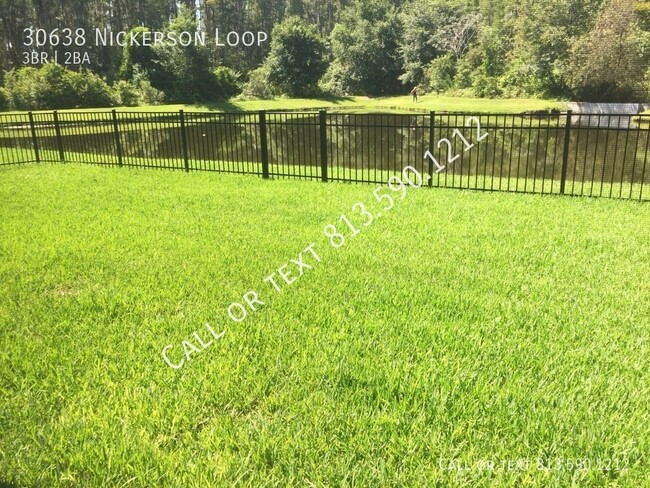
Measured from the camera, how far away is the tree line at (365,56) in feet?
127

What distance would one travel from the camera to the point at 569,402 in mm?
3057

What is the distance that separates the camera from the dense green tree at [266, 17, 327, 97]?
57.6 meters

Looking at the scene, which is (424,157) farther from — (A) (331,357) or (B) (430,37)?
(B) (430,37)

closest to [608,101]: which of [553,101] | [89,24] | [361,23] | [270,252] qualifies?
[553,101]

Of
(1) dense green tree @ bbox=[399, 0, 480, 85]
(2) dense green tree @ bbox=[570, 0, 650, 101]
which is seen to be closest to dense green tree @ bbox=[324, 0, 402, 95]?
(1) dense green tree @ bbox=[399, 0, 480, 85]

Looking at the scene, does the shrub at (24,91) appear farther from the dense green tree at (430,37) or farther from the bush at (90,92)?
the dense green tree at (430,37)

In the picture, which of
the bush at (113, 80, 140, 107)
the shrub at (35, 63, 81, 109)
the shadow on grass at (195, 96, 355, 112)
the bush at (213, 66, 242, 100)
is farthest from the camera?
the bush at (213, 66, 242, 100)

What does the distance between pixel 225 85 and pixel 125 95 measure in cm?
1469

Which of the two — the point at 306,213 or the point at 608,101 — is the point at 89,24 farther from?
the point at 306,213

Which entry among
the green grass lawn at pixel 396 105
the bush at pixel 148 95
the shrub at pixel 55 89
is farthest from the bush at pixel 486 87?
the shrub at pixel 55 89

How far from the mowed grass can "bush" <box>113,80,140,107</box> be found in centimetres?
4125

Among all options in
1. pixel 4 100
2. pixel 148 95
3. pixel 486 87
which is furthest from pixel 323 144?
pixel 486 87

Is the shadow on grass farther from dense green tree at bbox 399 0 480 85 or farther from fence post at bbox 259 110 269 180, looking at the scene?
fence post at bbox 259 110 269 180

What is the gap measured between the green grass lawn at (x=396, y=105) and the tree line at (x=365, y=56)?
10.9 ft
